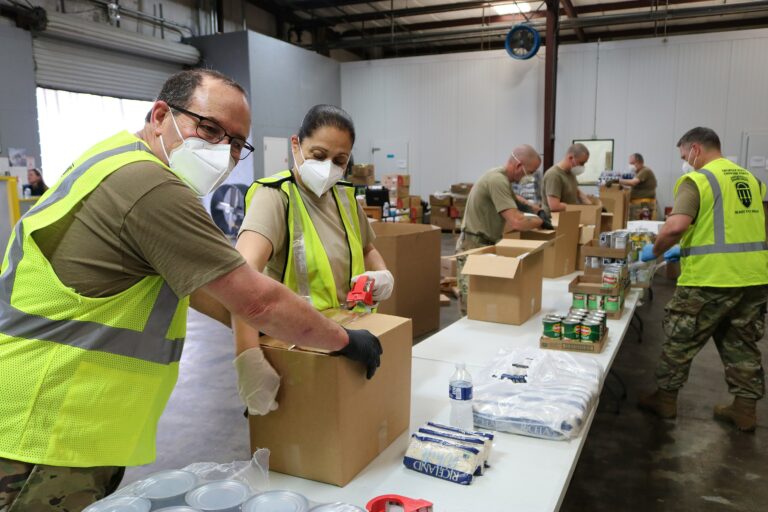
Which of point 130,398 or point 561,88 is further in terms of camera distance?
point 561,88

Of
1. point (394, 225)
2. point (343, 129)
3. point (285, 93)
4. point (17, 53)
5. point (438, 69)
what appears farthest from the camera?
point (438, 69)

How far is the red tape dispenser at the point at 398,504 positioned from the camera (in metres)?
1.03

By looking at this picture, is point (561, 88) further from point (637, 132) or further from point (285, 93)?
point (285, 93)

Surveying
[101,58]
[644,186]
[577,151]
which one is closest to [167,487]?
[577,151]

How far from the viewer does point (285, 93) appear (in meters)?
9.27

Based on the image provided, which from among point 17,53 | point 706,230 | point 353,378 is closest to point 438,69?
point 17,53

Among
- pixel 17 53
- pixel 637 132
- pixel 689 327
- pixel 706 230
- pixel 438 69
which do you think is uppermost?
pixel 438 69

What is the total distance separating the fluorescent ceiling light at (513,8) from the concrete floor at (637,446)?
7.55m

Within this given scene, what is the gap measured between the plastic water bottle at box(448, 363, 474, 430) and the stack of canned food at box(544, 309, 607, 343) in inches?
29.7

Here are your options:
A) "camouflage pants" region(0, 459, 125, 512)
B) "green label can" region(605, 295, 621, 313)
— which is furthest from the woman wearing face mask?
"camouflage pants" region(0, 459, 125, 512)

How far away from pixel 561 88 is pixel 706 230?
8014 millimetres

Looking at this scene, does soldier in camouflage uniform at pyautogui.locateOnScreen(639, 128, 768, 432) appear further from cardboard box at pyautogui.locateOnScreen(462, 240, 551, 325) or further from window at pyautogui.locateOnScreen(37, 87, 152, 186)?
window at pyautogui.locateOnScreen(37, 87, 152, 186)

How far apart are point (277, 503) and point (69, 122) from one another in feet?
24.6

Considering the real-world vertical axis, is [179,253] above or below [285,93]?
below
